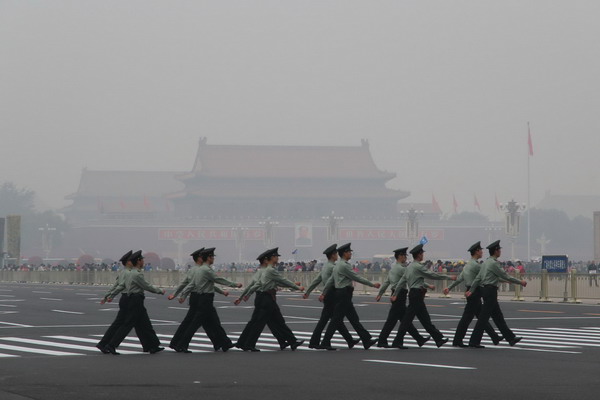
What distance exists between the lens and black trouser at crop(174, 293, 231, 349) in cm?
1477

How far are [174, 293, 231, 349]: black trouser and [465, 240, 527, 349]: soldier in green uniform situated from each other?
307cm

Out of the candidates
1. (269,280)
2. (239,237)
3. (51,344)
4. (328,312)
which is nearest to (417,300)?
(328,312)

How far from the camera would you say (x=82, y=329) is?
19.9m

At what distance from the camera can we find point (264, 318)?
1498 cm

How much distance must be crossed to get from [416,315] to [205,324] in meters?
2.58

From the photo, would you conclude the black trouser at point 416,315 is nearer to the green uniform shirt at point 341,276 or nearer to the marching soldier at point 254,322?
the green uniform shirt at point 341,276

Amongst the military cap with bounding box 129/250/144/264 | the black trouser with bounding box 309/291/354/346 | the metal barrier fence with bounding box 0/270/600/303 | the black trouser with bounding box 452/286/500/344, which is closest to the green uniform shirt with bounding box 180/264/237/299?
the military cap with bounding box 129/250/144/264

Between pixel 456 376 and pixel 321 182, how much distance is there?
117 m

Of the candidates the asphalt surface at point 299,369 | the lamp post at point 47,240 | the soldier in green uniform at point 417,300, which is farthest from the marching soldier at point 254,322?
the lamp post at point 47,240

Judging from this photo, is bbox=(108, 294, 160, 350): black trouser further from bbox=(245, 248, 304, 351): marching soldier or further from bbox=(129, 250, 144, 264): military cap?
bbox=(245, 248, 304, 351): marching soldier

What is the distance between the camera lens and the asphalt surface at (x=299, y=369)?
1026 cm

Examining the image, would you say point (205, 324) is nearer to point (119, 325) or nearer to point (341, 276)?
point (119, 325)

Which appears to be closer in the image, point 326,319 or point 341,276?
point 341,276

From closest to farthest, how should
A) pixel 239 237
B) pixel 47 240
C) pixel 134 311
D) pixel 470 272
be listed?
pixel 134 311
pixel 470 272
pixel 239 237
pixel 47 240
